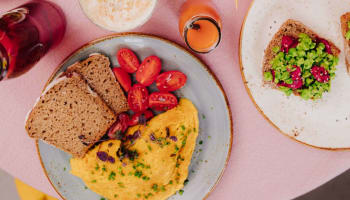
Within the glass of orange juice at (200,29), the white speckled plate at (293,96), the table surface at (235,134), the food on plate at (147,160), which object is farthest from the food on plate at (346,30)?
the food on plate at (147,160)

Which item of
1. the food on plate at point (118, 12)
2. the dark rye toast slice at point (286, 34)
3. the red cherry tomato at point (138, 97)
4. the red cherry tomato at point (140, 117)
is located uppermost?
the dark rye toast slice at point (286, 34)

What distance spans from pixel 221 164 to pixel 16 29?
1084mm

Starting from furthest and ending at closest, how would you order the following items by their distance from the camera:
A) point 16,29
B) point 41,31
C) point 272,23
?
1. point 272,23
2. point 41,31
3. point 16,29

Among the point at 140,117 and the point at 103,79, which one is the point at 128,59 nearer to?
the point at 103,79

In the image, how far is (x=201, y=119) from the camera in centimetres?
143

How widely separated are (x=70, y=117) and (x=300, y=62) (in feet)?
3.62

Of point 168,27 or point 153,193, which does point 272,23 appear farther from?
point 153,193

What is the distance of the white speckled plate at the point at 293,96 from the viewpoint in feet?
4.39

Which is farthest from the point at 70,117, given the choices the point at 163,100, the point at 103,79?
the point at 163,100

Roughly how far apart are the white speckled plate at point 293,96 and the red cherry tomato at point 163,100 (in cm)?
35

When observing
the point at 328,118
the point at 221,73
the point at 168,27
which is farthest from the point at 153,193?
the point at 328,118

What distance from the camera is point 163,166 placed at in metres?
1.36

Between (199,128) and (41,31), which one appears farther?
(199,128)

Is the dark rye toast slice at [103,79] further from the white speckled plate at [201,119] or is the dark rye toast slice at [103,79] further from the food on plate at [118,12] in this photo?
the food on plate at [118,12]
